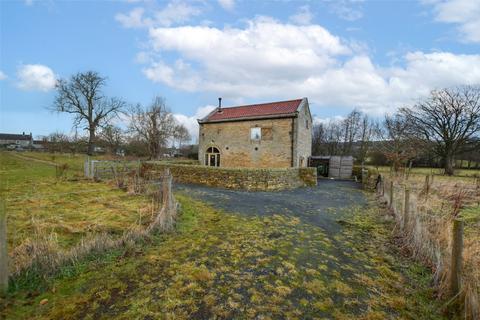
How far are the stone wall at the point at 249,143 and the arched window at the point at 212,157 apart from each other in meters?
0.36

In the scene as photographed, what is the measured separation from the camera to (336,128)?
44500mm

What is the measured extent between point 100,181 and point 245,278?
1233cm

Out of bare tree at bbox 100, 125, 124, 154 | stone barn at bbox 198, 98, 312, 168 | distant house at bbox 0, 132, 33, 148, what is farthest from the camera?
distant house at bbox 0, 132, 33, 148

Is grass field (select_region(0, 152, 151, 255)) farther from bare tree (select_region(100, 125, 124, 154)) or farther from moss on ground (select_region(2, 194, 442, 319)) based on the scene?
bare tree (select_region(100, 125, 124, 154))

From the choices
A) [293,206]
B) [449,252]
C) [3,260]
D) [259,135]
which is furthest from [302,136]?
[3,260]

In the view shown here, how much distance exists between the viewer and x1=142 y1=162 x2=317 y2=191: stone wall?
12.7 metres

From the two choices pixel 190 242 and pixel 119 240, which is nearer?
pixel 119 240

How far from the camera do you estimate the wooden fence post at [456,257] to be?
2.87 metres

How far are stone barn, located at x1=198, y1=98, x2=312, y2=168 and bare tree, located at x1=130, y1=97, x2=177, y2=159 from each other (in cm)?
815

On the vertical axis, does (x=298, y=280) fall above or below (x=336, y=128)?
below

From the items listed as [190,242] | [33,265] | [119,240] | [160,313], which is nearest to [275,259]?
[190,242]

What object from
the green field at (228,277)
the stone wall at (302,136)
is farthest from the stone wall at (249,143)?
the green field at (228,277)

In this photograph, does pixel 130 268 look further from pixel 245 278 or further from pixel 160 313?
pixel 245 278

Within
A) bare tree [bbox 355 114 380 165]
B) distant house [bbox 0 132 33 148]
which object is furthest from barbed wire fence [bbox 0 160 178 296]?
distant house [bbox 0 132 33 148]
